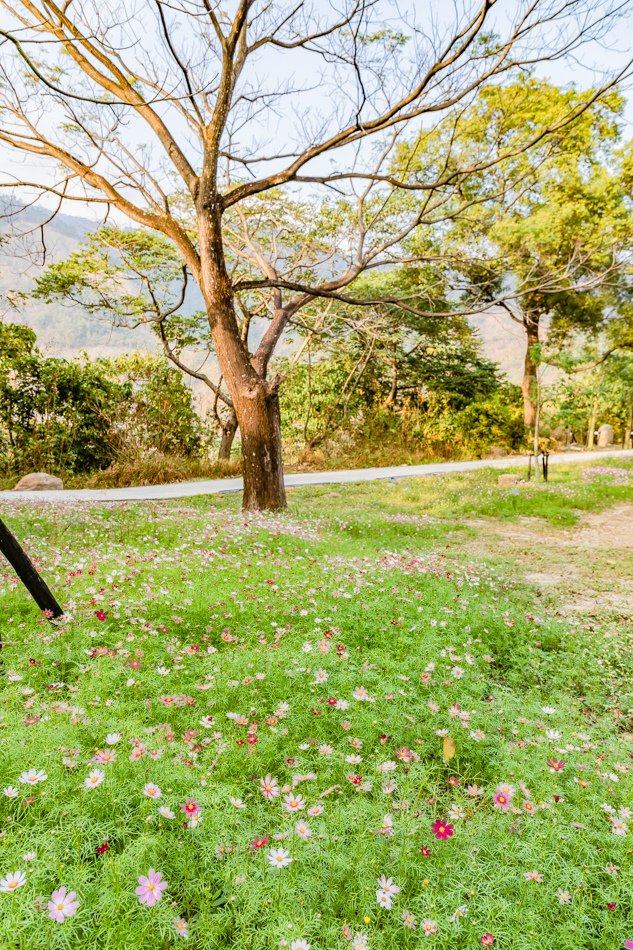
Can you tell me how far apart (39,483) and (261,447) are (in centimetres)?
551

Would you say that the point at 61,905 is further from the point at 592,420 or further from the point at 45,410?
the point at 592,420

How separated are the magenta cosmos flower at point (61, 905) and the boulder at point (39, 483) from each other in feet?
32.7

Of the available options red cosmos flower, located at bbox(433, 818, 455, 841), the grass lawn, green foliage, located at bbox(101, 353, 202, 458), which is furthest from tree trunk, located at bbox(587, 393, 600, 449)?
red cosmos flower, located at bbox(433, 818, 455, 841)

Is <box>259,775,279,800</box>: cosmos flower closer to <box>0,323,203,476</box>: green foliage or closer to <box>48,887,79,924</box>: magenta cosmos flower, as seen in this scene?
<box>48,887,79,924</box>: magenta cosmos flower

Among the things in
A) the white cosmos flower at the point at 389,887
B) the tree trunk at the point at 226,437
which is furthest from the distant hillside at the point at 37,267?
the white cosmos flower at the point at 389,887

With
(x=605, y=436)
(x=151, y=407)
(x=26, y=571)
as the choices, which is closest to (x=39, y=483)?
(x=151, y=407)

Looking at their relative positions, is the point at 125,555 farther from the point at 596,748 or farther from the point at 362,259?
Answer: the point at 362,259

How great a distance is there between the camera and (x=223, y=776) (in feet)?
6.85

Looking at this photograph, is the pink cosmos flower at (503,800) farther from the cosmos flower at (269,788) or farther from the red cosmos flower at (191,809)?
the red cosmos flower at (191,809)

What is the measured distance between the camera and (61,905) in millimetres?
1341

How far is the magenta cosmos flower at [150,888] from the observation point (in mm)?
1389

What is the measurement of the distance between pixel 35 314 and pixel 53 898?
23.9m

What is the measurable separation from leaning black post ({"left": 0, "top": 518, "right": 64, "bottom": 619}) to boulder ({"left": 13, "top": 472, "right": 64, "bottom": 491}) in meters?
7.80

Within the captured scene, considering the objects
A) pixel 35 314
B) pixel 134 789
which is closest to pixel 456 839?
pixel 134 789
